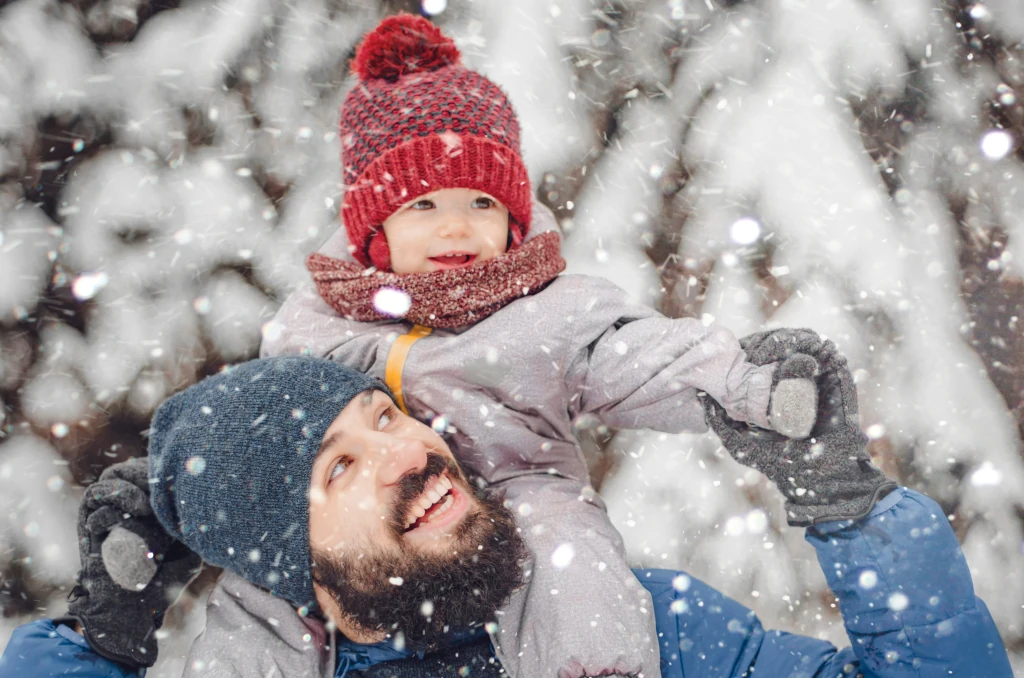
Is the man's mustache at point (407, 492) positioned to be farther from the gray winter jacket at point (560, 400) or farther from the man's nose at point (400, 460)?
the gray winter jacket at point (560, 400)

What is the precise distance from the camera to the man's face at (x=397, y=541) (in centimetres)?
117

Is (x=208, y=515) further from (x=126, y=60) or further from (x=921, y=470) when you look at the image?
(x=921, y=470)

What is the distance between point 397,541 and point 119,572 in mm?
559

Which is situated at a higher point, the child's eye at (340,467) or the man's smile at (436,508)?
the child's eye at (340,467)

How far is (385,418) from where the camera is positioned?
4.29 feet

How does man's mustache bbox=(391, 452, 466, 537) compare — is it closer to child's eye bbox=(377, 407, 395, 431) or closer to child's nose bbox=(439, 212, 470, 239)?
child's eye bbox=(377, 407, 395, 431)

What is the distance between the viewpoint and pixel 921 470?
171cm

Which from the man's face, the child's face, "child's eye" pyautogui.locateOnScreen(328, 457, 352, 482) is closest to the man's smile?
the man's face

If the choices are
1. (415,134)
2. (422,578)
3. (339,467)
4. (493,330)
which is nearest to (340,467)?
(339,467)

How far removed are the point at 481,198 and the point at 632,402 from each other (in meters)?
0.53

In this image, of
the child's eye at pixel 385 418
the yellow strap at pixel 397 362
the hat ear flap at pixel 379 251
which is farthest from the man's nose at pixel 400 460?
the hat ear flap at pixel 379 251

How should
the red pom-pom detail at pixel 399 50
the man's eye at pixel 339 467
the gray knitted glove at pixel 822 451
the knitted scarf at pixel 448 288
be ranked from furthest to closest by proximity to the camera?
the red pom-pom detail at pixel 399 50 < the knitted scarf at pixel 448 288 < the man's eye at pixel 339 467 < the gray knitted glove at pixel 822 451

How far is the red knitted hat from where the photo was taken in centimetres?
137

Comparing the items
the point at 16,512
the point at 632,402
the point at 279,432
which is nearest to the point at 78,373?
the point at 16,512
